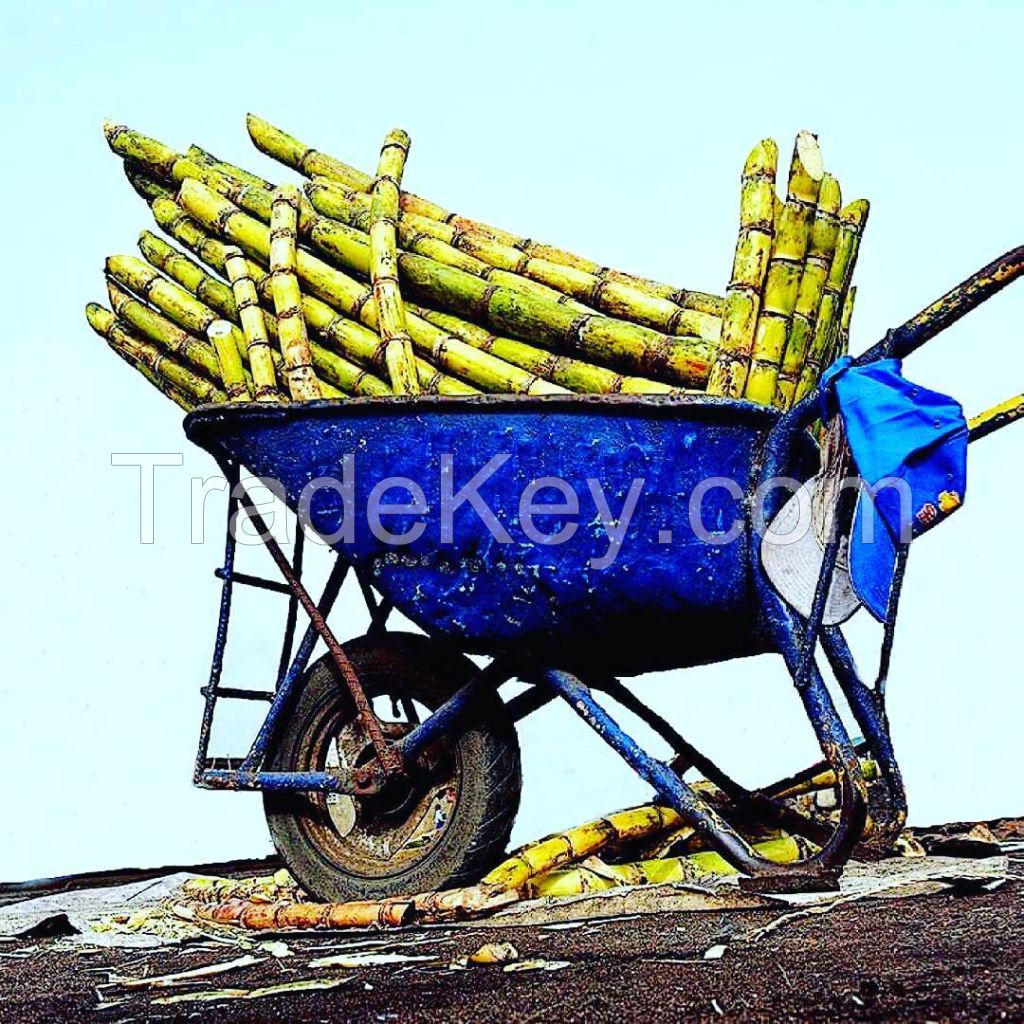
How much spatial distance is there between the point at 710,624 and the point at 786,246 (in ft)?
2.89

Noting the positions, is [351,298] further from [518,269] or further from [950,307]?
[950,307]

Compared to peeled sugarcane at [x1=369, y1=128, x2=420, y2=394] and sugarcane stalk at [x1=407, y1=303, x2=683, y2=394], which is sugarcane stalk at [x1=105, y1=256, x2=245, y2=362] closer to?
peeled sugarcane at [x1=369, y1=128, x2=420, y2=394]

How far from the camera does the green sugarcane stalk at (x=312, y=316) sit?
3.65m

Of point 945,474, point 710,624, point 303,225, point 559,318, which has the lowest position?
point 710,624

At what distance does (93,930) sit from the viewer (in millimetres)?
3305

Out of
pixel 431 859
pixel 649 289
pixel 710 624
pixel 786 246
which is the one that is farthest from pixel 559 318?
pixel 431 859

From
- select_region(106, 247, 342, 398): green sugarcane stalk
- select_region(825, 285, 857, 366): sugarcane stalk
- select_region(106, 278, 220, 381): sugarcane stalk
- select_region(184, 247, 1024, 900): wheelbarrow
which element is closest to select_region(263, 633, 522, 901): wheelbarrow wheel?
select_region(184, 247, 1024, 900): wheelbarrow

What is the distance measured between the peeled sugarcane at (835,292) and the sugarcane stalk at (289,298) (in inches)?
50.1

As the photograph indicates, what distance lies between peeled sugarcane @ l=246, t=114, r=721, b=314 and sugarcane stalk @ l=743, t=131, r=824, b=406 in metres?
0.34

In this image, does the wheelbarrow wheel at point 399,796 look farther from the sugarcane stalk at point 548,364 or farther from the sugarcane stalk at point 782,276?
the sugarcane stalk at point 782,276

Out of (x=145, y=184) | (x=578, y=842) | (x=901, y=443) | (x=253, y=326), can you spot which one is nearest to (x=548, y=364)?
(x=253, y=326)

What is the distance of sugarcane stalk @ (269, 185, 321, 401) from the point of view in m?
3.68

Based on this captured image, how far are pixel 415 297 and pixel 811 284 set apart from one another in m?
1.09

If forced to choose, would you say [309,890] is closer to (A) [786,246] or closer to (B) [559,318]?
(B) [559,318]
